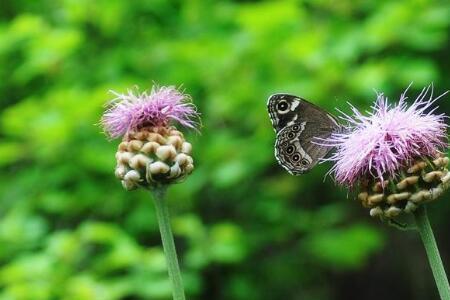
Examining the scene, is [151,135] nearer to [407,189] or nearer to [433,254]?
[407,189]

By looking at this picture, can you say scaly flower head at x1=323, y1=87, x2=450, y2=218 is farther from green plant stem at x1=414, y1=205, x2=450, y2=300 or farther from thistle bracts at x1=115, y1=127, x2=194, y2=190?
thistle bracts at x1=115, y1=127, x2=194, y2=190

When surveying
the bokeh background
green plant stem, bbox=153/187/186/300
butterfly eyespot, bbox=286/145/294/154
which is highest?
the bokeh background

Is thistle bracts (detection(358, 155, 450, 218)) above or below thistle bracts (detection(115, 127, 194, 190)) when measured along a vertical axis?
below

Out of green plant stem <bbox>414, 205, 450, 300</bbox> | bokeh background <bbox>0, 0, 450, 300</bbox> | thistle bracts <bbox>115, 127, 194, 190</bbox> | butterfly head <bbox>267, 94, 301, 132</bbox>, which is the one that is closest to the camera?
green plant stem <bbox>414, 205, 450, 300</bbox>

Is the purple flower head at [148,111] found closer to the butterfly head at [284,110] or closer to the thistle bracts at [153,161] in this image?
the thistle bracts at [153,161]

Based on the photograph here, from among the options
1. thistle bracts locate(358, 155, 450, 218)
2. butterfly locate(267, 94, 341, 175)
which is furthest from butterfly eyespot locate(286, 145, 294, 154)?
thistle bracts locate(358, 155, 450, 218)
